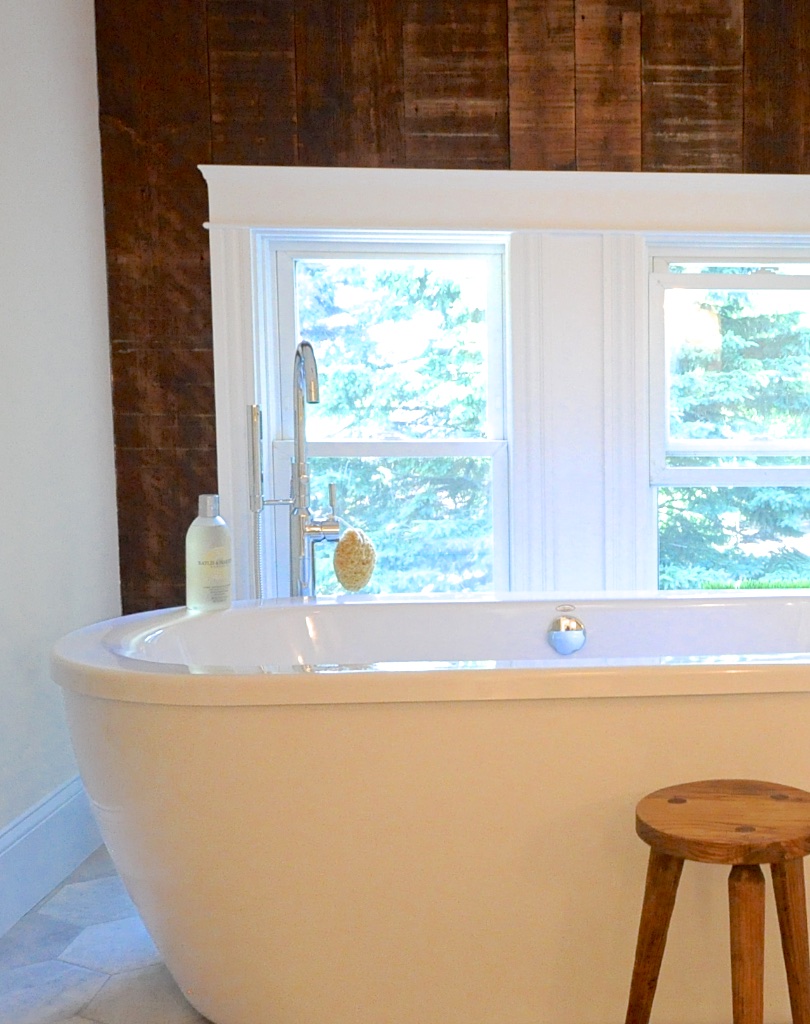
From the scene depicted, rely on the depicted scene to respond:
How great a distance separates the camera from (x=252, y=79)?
2.47m

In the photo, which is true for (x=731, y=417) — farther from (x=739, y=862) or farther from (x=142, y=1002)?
(x=142, y=1002)

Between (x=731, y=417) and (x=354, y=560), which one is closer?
(x=354, y=560)

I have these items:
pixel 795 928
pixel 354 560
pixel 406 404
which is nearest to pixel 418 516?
pixel 406 404

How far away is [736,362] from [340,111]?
127cm

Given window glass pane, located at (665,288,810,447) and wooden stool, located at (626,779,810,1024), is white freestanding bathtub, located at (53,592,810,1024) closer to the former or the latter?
wooden stool, located at (626,779,810,1024)

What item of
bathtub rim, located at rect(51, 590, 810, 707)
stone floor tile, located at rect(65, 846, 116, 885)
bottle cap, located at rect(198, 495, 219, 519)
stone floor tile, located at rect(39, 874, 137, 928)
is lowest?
stone floor tile, located at rect(65, 846, 116, 885)

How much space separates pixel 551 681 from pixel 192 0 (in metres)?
2.04

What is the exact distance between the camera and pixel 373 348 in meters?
2.66

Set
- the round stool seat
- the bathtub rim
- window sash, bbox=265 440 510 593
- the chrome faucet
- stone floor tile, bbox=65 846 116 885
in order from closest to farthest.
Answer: the round stool seat < the bathtub rim < stone floor tile, bbox=65 846 116 885 < the chrome faucet < window sash, bbox=265 440 510 593

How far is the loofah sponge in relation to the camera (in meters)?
2.29

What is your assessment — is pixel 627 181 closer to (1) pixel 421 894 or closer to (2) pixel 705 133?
(2) pixel 705 133

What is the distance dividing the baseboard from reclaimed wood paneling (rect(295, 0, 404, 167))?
1.67m

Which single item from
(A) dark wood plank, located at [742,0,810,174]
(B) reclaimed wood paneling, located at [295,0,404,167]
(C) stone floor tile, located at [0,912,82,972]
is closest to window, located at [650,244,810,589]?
(A) dark wood plank, located at [742,0,810,174]

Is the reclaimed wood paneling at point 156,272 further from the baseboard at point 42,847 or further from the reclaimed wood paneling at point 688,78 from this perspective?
the reclaimed wood paneling at point 688,78
